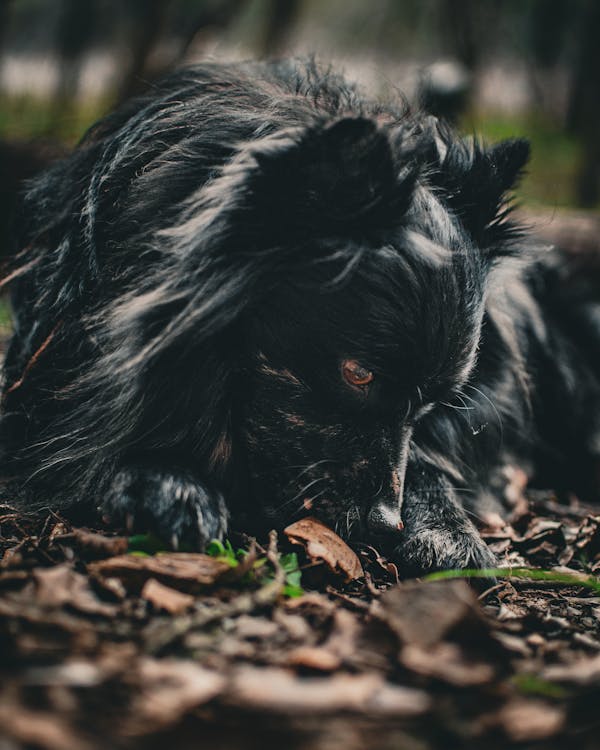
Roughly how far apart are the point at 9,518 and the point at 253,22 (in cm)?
2712

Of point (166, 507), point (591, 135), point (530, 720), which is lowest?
point (166, 507)

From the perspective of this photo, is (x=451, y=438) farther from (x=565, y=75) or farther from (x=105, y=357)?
(x=565, y=75)

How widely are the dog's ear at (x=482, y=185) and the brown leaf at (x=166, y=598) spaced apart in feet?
6.30

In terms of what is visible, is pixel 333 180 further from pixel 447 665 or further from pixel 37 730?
pixel 37 730

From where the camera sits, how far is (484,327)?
3510 millimetres

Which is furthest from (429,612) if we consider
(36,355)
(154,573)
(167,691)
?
(36,355)

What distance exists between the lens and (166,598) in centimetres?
206

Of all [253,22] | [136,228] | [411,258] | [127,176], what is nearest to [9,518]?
[136,228]

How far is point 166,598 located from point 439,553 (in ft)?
4.15

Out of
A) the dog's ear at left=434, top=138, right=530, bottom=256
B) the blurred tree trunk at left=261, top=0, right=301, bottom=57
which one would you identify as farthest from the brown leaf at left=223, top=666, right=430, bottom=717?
the blurred tree trunk at left=261, top=0, right=301, bottom=57

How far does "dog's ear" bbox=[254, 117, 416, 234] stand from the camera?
2.59 m

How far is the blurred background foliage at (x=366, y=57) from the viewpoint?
8617 mm

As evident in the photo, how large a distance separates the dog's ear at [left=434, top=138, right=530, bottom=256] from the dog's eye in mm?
870

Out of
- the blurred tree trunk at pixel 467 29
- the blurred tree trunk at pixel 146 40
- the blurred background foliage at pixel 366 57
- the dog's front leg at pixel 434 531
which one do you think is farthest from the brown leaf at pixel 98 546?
the blurred tree trunk at pixel 467 29
